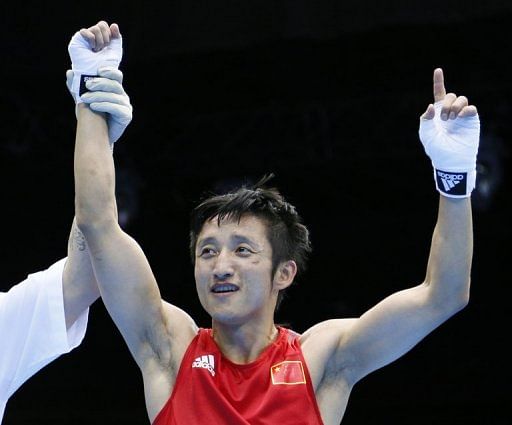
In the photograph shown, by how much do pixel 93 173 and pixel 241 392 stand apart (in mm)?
814

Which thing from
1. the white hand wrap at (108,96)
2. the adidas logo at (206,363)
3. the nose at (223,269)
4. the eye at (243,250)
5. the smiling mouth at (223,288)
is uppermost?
the white hand wrap at (108,96)

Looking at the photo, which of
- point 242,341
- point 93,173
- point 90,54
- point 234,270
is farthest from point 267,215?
point 90,54

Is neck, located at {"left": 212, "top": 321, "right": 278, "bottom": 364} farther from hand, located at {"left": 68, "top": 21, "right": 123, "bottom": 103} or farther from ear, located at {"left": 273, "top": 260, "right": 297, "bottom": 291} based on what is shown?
hand, located at {"left": 68, "top": 21, "right": 123, "bottom": 103}

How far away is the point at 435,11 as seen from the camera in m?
5.74

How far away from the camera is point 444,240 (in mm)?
2889

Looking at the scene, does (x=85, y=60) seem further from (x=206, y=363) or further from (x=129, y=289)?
(x=206, y=363)

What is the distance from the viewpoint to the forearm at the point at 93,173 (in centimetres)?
292

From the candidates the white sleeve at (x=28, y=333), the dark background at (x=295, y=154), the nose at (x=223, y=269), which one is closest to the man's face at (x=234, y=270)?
the nose at (x=223, y=269)

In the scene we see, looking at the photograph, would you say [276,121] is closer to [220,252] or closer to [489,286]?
[489,286]

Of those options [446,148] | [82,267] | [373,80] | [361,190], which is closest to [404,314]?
[446,148]

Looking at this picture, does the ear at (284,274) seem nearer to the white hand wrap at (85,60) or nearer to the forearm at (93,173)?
the forearm at (93,173)

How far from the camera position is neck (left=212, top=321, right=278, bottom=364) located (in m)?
3.17

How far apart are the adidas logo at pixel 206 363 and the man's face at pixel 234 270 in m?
0.13

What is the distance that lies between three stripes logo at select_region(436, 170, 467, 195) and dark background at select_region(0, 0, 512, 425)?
3078mm
